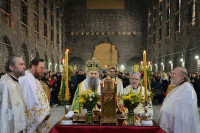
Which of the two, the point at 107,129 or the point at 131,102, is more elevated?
the point at 131,102

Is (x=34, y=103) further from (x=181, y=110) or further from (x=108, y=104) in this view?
(x=181, y=110)

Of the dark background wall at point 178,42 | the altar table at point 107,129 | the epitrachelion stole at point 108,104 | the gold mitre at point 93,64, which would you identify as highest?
the dark background wall at point 178,42

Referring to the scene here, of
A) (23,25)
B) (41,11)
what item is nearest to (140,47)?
(41,11)

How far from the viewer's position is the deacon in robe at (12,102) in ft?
9.31

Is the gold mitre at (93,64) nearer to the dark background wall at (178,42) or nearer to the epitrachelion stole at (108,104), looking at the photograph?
the epitrachelion stole at (108,104)

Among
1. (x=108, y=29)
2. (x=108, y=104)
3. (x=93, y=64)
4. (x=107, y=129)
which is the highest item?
(x=108, y=29)

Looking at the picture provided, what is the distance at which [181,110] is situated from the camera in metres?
3.29

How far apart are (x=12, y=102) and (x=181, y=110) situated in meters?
2.38

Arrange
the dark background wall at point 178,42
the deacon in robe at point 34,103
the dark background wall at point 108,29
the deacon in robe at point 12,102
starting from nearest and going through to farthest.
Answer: the deacon in robe at point 12,102 → the deacon in robe at point 34,103 → the dark background wall at point 178,42 → the dark background wall at point 108,29

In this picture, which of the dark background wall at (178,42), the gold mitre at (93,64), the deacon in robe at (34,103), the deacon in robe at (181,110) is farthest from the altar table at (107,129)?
the dark background wall at (178,42)

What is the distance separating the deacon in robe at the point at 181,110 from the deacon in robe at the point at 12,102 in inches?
81.1

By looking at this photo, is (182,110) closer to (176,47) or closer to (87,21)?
(176,47)

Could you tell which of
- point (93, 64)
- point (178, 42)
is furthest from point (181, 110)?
point (178, 42)

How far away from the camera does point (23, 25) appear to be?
15703mm
